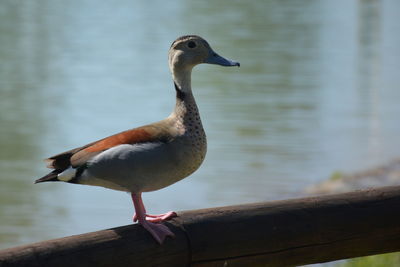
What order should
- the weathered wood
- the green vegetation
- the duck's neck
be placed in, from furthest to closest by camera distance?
1. the green vegetation
2. the duck's neck
3. the weathered wood

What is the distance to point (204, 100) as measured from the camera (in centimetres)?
1308

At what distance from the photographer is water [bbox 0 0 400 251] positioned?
27.6 feet

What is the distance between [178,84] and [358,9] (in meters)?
25.8

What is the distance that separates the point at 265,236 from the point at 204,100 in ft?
34.0

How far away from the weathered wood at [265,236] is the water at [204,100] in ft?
14.9

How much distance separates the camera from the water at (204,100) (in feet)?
27.6

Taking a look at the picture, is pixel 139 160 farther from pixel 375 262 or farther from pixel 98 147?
pixel 375 262

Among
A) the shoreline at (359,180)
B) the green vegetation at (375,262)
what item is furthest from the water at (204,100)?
the green vegetation at (375,262)

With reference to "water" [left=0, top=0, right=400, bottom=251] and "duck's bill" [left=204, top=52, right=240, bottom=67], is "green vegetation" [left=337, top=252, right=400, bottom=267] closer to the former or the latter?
"duck's bill" [left=204, top=52, right=240, bottom=67]

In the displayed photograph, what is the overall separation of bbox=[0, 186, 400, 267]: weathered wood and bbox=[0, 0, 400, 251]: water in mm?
4551

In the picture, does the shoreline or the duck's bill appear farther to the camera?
the shoreline

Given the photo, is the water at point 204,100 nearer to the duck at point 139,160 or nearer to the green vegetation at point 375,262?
the green vegetation at point 375,262

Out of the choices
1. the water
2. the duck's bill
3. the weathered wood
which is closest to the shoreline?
the water

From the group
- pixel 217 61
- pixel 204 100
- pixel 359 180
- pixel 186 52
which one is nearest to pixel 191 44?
pixel 186 52
